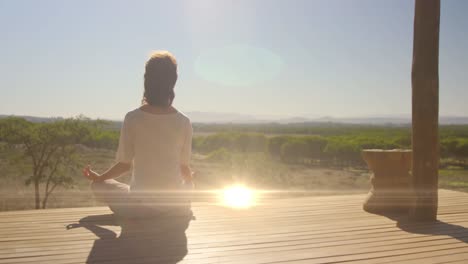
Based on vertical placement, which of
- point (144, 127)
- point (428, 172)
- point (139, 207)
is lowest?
point (139, 207)

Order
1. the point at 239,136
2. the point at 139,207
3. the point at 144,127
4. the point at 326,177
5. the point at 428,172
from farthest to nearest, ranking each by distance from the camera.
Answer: the point at 239,136, the point at 326,177, the point at 428,172, the point at 139,207, the point at 144,127

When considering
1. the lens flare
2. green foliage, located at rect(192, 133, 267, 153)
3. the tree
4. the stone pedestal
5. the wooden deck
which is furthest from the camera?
green foliage, located at rect(192, 133, 267, 153)

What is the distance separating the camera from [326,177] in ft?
87.7

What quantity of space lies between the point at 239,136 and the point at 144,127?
40030 millimetres

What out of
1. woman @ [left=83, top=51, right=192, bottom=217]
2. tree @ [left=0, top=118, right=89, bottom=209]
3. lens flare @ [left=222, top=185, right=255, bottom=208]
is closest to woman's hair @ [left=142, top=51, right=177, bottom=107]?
woman @ [left=83, top=51, right=192, bottom=217]

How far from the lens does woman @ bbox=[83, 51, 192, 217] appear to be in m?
2.54

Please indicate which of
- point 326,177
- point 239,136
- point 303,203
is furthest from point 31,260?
point 239,136

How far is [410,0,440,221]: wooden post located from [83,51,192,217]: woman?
177 cm

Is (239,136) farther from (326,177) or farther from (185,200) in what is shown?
(185,200)

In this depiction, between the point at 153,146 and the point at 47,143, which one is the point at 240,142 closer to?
the point at 47,143

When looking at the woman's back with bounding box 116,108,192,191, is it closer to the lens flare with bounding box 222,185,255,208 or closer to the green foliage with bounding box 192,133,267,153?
the lens flare with bounding box 222,185,255,208

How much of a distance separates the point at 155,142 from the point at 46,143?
35.1 ft

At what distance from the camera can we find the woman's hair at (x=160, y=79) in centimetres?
251

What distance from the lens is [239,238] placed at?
2.62 meters
